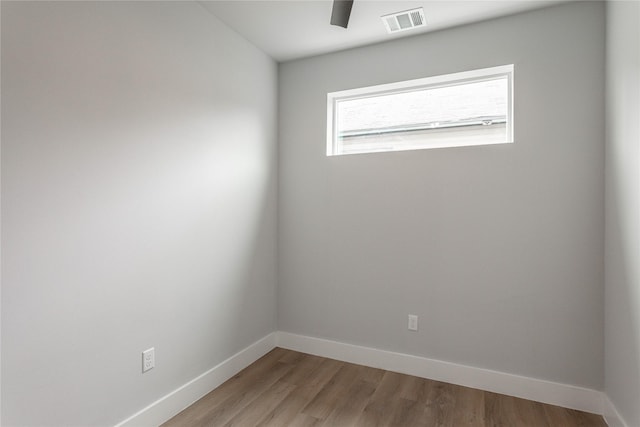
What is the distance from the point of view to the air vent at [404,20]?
2.38 metres

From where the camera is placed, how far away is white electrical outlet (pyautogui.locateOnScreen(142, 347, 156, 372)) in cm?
195

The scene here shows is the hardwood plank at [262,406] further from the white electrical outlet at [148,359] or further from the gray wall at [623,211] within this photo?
the gray wall at [623,211]

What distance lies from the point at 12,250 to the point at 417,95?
2.69 meters

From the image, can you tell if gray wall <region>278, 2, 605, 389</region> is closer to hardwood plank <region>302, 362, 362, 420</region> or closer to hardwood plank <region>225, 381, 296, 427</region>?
hardwood plank <region>302, 362, 362, 420</region>

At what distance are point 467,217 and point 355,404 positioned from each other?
150cm

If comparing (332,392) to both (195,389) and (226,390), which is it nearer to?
(226,390)

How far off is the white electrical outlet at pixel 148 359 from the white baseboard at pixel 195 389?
0.72ft

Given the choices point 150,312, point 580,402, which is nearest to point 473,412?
point 580,402

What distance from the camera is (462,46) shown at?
254 centimetres

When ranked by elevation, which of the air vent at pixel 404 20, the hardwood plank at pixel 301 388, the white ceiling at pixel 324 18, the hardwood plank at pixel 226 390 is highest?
the white ceiling at pixel 324 18

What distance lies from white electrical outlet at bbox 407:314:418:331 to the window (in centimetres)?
133

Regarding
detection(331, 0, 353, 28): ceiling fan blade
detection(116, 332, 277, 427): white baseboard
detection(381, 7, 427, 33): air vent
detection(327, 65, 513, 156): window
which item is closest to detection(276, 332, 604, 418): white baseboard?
detection(116, 332, 277, 427): white baseboard

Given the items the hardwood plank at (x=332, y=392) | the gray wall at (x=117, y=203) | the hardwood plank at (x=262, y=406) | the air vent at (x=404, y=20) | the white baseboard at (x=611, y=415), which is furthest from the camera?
the air vent at (x=404, y=20)

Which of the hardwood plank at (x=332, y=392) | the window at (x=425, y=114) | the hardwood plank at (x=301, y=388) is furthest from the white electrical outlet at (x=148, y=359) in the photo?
the window at (x=425, y=114)
